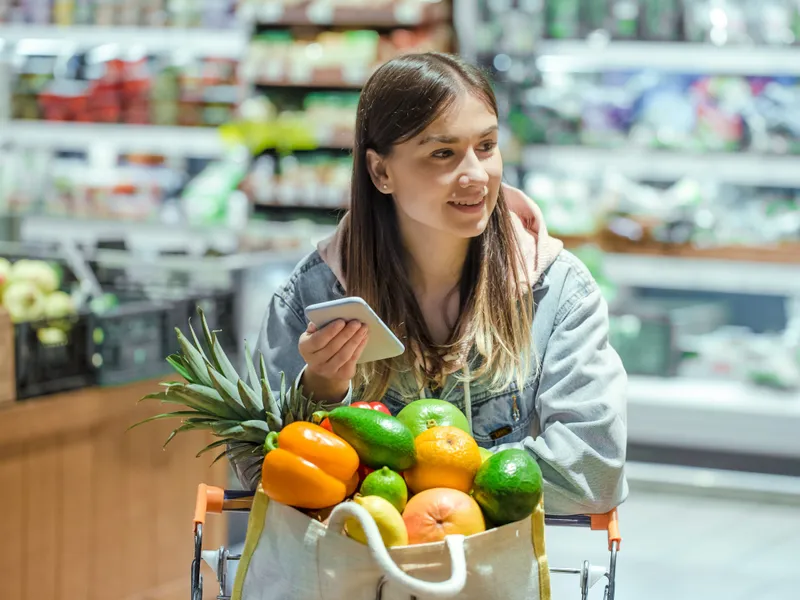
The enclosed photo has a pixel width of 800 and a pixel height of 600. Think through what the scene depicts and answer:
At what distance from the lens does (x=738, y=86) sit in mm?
5367

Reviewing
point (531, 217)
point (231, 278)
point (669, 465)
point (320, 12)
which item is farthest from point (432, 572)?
point (320, 12)

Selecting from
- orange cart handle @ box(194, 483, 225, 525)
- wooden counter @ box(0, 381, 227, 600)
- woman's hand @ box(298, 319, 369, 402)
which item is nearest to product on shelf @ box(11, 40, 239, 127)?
wooden counter @ box(0, 381, 227, 600)

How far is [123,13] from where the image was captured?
6289 millimetres

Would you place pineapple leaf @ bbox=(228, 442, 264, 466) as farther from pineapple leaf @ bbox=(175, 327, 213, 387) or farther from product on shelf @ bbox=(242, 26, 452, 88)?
product on shelf @ bbox=(242, 26, 452, 88)

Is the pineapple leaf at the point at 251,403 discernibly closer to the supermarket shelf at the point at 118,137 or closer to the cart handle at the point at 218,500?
the cart handle at the point at 218,500

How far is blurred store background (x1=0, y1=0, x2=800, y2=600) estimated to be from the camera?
3408 mm

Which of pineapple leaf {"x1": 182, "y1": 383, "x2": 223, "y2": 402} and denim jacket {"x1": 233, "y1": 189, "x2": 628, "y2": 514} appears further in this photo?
denim jacket {"x1": 233, "y1": 189, "x2": 628, "y2": 514}

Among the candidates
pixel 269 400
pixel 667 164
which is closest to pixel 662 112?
pixel 667 164

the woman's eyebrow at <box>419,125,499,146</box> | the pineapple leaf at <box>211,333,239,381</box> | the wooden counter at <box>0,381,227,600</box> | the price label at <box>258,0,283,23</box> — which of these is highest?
the price label at <box>258,0,283,23</box>

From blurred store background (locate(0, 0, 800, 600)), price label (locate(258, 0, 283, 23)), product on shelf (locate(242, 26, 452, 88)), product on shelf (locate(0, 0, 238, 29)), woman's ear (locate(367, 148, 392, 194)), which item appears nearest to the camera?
woman's ear (locate(367, 148, 392, 194))

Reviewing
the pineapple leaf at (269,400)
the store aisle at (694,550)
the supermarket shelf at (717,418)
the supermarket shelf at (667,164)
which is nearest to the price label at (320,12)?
the supermarket shelf at (667,164)

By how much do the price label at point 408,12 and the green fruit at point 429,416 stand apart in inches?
170

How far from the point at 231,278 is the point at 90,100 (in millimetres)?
2699

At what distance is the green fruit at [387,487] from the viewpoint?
4.67 ft
